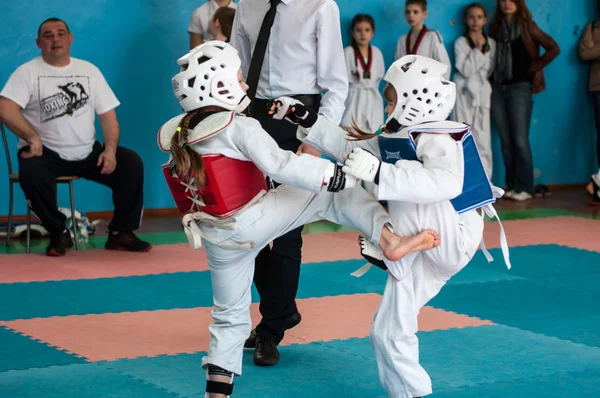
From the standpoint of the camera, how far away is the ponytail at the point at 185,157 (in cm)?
332

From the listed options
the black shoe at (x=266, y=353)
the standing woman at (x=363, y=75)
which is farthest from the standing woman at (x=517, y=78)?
the black shoe at (x=266, y=353)

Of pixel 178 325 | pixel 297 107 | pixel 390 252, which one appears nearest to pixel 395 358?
pixel 390 252

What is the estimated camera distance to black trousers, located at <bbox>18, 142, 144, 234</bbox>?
23.0 ft

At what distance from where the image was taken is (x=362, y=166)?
314cm

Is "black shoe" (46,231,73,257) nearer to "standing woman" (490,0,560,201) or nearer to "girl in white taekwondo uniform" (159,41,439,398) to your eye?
"girl in white taekwondo uniform" (159,41,439,398)

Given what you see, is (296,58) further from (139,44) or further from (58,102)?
(139,44)

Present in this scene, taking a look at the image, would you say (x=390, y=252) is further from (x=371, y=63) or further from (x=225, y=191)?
(x=371, y=63)

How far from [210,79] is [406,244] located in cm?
96

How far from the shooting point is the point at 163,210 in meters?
9.47

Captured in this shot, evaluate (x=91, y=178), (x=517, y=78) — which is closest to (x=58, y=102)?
(x=91, y=178)

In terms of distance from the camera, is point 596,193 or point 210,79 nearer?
point 210,79

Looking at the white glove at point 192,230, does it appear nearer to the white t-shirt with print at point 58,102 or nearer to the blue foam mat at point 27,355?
the blue foam mat at point 27,355

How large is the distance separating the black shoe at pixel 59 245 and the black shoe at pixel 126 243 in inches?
13.4

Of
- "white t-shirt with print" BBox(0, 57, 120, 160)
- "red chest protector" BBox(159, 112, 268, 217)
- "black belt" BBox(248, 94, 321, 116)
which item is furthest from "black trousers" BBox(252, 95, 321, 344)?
"white t-shirt with print" BBox(0, 57, 120, 160)
